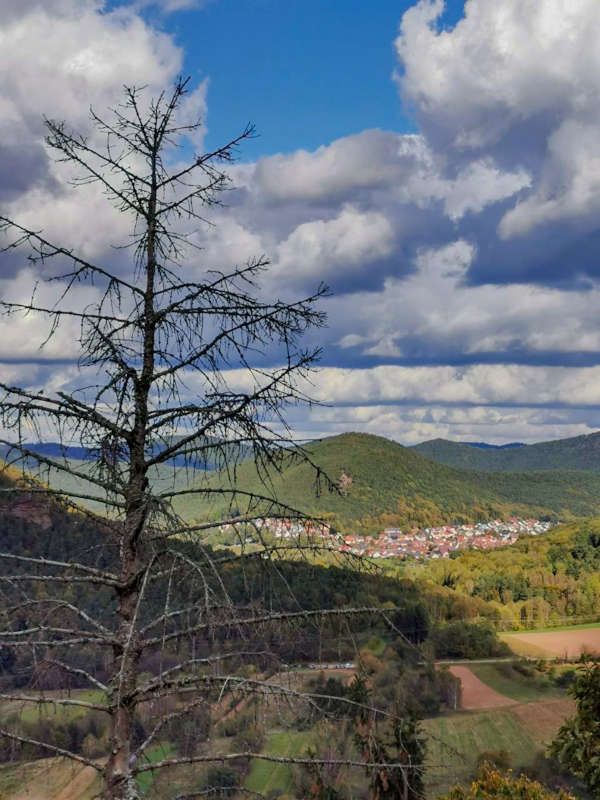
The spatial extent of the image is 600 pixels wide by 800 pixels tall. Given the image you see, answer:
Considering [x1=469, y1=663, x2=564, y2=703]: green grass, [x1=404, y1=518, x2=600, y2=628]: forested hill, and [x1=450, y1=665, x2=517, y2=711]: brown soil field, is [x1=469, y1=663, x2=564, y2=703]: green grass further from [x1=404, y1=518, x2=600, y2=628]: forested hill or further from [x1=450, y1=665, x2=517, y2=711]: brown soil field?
[x1=404, y1=518, x2=600, y2=628]: forested hill

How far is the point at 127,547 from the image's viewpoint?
200 inches

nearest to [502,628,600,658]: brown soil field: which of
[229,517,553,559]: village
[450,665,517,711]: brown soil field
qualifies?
[450,665,517,711]: brown soil field

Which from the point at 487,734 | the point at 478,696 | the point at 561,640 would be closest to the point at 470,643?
the point at 478,696

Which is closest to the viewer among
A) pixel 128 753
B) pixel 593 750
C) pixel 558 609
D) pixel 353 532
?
pixel 128 753

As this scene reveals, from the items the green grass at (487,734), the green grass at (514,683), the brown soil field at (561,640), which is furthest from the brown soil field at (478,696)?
the brown soil field at (561,640)

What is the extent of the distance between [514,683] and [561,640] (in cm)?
1910

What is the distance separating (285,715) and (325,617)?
2.42 feet

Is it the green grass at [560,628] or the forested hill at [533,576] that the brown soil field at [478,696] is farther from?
the forested hill at [533,576]

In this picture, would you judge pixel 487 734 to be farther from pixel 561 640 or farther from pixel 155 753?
pixel 155 753

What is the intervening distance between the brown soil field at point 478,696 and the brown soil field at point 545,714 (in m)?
2.34

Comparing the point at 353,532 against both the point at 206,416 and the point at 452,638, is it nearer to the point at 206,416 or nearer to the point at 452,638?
the point at 452,638

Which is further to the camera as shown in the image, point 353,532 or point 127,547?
point 353,532

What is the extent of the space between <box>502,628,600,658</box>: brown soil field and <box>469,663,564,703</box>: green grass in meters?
8.92

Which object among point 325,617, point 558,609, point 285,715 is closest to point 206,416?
point 325,617
